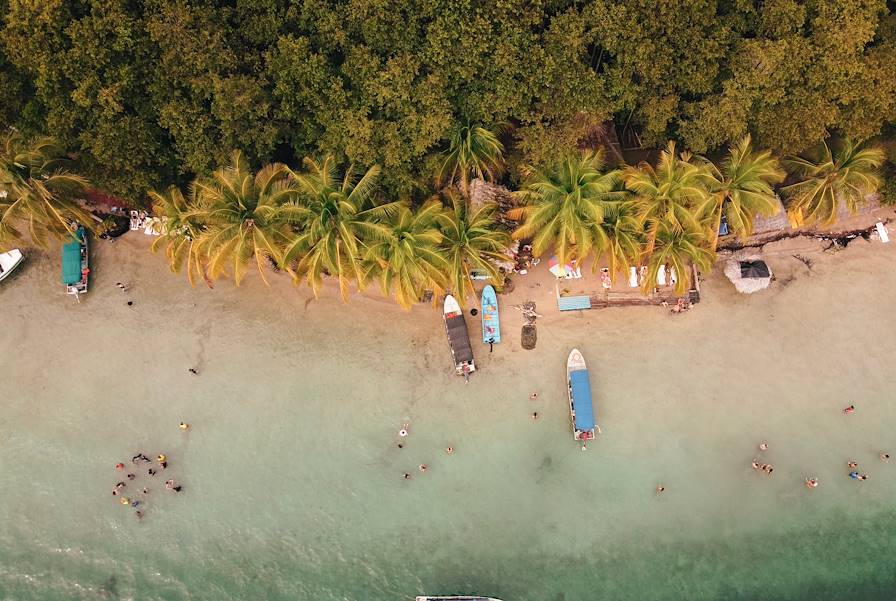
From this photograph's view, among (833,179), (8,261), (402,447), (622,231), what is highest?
(833,179)

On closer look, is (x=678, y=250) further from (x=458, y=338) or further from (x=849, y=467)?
(x=849, y=467)

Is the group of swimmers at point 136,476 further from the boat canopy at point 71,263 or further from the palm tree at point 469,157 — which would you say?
the palm tree at point 469,157

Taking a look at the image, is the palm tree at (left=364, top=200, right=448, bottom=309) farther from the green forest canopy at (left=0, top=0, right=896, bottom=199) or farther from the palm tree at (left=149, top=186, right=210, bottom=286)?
the palm tree at (left=149, top=186, right=210, bottom=286)

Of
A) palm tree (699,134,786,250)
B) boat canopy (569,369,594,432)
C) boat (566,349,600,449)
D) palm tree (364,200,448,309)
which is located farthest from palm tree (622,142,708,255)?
palm tree (364,200,448,309)

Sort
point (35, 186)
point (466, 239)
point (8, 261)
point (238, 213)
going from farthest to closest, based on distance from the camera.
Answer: point (8, 261), point (466, 239), point (35, 186), point (238, 213)

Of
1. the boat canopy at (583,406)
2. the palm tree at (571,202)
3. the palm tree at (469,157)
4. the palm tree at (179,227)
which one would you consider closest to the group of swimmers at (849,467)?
the boat canopy at (583,406)

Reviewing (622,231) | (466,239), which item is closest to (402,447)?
(466,239)
